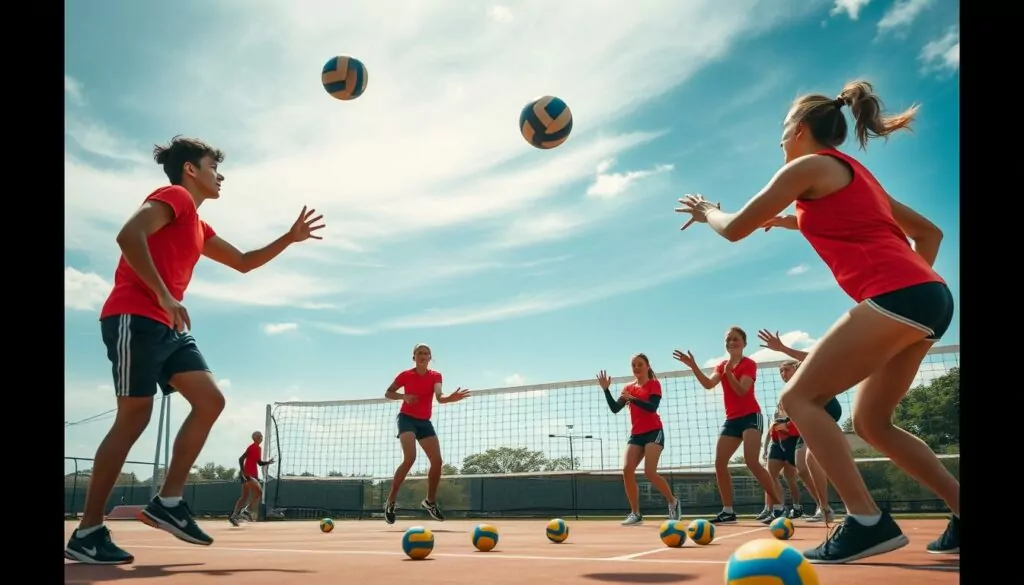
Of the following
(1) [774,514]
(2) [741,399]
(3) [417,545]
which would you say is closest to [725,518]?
(1) [774,514]

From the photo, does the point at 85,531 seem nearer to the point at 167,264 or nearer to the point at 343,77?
the point at 167,264

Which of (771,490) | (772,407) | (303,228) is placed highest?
(303,228)

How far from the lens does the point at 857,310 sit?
111 inches

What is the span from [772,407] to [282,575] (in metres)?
10.1

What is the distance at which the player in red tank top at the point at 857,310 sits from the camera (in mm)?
2766

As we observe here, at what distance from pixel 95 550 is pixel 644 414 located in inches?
246

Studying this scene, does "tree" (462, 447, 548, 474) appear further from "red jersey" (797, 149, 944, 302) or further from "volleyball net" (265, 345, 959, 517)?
"red jersey" (797, 149, 944, 302)

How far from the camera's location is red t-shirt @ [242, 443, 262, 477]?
1421 centimetres

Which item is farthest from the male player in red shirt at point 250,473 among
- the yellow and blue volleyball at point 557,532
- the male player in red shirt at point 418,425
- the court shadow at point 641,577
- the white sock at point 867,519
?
the white sock at point 867,519
